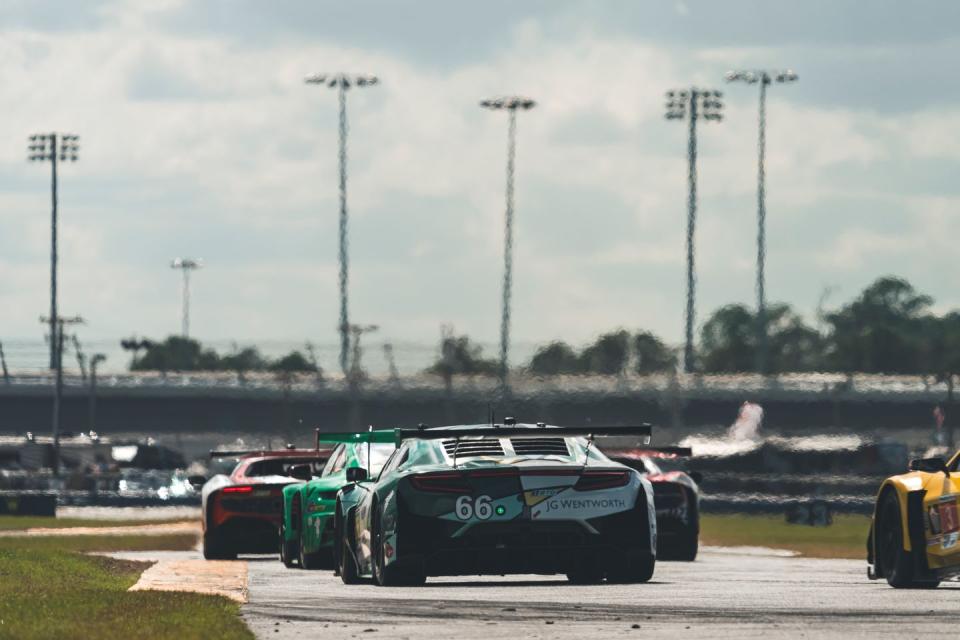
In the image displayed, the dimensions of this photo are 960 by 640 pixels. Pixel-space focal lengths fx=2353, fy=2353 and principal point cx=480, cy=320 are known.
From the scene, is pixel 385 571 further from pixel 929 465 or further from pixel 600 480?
pixel 929 465

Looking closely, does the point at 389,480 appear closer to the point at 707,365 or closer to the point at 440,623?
the point at 440,623

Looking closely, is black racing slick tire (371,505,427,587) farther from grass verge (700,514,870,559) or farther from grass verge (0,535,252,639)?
grass verge (700,514,870,559)

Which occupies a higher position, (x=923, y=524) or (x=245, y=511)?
(x=923, y=524)

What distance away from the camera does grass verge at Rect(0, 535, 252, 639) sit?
11.6 m

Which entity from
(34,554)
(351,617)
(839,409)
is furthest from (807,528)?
(839,409)

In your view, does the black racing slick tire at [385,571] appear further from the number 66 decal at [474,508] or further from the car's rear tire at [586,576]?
the car's rear tire at [586,576]

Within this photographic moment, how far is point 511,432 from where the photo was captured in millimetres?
15539

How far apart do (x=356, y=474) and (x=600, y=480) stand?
7.03 ft

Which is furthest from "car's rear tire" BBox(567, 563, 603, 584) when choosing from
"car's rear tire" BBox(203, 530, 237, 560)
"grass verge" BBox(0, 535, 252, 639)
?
"car's rear tire" BBox(203, 530, 237, 560)

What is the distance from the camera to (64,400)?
11562 cm

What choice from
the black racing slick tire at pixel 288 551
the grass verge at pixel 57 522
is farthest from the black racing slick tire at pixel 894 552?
the grass verge at pixel 57 522

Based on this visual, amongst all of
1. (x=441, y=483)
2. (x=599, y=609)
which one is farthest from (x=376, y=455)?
(x=599, y=609)

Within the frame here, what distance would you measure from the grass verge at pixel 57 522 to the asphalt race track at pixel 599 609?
28812mm

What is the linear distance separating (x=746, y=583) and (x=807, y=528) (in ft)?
88.3
